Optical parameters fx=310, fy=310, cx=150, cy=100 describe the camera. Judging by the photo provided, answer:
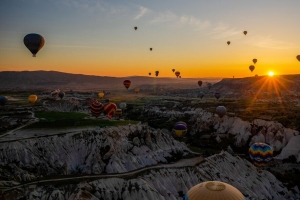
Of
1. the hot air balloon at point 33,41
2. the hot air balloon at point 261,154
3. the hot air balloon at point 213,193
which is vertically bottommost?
the hot air balloon at point 261,154

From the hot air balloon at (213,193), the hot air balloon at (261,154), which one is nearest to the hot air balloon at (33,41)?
the hot air balloon at (261,154)

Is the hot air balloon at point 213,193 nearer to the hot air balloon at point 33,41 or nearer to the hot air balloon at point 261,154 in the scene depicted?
the hot air balloon at point 261,154

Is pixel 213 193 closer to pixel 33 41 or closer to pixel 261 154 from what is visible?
pixel 261 154

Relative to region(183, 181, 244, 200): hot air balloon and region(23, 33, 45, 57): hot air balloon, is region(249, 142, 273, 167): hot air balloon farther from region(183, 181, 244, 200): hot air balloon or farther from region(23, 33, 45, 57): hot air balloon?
region(23, 33, 45, 57): hot air balloon

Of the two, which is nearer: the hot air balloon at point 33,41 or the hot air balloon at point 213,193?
the hot air balloon at point 213,193

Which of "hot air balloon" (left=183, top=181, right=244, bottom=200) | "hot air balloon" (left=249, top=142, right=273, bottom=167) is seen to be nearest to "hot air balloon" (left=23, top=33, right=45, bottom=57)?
"hot air balloon" (left=249, top=142, right=273, bottom=167)

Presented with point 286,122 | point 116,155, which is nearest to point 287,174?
point 286,122

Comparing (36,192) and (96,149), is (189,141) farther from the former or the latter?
(36,192)
